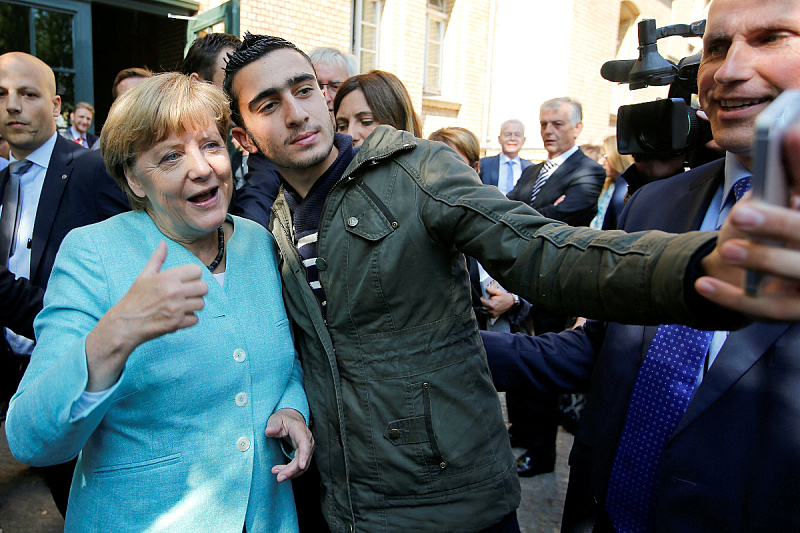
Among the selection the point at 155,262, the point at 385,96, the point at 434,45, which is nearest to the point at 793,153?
the point at 155,262

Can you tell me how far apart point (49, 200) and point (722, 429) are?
2942mm

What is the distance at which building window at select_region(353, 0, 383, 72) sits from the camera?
9133mm

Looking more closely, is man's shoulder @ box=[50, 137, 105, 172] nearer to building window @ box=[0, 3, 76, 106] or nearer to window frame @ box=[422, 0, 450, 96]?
building window @ box=[0, 3, 76, 106]

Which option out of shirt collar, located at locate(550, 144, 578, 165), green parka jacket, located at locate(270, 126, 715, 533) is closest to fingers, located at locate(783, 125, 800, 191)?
green parka jacket, located at locate(270, 126, 715, 533)

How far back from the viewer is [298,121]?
1800mm

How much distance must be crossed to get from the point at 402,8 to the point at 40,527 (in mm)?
8747

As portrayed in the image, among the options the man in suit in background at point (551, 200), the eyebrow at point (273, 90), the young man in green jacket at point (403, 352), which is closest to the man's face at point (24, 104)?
the eyebrow at point (273, 90)

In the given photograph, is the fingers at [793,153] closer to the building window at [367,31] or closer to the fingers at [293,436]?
the fingers at [293,436]

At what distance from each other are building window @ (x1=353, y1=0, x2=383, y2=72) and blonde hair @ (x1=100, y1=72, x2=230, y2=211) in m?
7.96

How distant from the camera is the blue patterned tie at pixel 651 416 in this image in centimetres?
132

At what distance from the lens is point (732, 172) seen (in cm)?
137

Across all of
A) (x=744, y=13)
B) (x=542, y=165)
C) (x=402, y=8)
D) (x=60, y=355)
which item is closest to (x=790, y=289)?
(x=744, y=13)

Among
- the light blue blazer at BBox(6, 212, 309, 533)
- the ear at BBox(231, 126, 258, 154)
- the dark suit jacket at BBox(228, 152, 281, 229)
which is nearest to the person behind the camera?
the light blue blazer at BBox(6, 212, 309, 533)

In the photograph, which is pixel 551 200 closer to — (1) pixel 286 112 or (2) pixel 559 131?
(2) pixel 559 131
